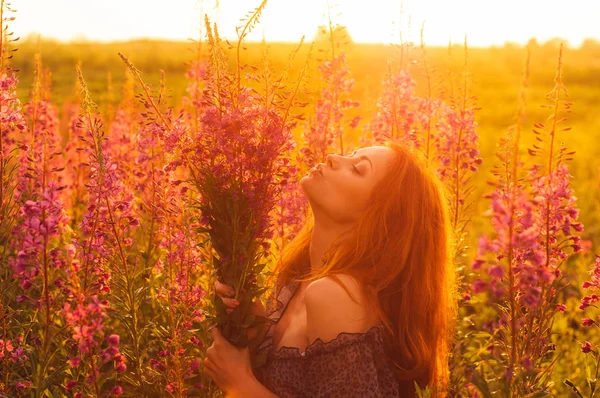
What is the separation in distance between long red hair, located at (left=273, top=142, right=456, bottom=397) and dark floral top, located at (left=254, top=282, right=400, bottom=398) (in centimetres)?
12

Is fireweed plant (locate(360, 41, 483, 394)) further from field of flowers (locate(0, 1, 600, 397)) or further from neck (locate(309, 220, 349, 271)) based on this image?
neck (locate(309, 220, 349, 271))

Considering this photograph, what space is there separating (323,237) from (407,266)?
44 cm

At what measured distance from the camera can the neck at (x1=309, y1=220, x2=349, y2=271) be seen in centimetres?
358

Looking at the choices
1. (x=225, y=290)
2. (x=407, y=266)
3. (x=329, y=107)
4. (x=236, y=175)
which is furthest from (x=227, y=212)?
(x=329, y=107)

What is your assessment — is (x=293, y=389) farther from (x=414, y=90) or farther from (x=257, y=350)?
(x=414, y=90)

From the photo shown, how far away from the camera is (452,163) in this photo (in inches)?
185

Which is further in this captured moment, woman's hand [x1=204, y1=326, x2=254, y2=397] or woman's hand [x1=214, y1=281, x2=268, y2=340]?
woman's hand [x1=204, y1=326, x2=254, y2=397]

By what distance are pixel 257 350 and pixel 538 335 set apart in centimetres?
127

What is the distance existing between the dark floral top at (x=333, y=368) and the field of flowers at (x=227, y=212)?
1.14 feet

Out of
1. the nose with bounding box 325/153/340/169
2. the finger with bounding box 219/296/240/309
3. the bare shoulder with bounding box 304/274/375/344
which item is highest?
the nose with bounding box 325/153/340/169

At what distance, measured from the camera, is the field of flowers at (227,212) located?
2.53 metres

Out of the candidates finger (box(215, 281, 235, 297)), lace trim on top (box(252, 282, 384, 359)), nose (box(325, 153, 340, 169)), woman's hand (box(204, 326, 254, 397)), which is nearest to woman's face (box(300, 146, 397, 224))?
nose (box(325, 153, 340, 169))

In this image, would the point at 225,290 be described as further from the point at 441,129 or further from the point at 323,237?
the point at 441,129

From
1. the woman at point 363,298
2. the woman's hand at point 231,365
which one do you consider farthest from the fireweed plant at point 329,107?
the woman's hand at point 231,365
